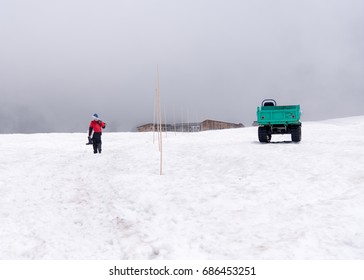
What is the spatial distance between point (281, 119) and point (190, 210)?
12.0m

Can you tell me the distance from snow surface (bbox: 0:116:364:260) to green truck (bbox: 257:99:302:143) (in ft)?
18.4

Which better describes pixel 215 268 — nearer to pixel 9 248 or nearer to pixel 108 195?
pixel 9 248

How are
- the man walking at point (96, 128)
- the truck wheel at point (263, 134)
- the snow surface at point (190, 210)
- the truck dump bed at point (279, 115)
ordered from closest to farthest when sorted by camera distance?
1. the snow surface at point (190, 210)
2. the man walking at point (96, 128)
3. the truck dump bed at point (279, 115)
4. the truck wheel at point (263, 134)

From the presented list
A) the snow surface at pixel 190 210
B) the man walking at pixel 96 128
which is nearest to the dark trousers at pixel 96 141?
the man walking at pixel 96 128

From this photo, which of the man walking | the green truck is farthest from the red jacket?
the green truck

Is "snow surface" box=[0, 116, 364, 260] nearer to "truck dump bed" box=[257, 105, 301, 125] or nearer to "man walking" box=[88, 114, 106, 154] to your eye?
"man walking" box=[88, 114, 106, 154]

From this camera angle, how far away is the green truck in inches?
667

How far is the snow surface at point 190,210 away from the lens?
505 cm

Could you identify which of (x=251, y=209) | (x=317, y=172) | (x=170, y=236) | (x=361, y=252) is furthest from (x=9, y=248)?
(x=317, y=172)

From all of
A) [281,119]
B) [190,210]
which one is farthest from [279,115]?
[190,210]

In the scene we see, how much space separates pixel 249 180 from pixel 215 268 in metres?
4.70

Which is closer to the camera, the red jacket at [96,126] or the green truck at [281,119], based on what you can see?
the red jacket at [96,126]

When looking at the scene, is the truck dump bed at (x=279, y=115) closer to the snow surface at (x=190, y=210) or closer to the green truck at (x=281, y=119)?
the green truck at (x=281, y=119)

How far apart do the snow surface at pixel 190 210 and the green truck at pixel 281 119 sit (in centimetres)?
560
